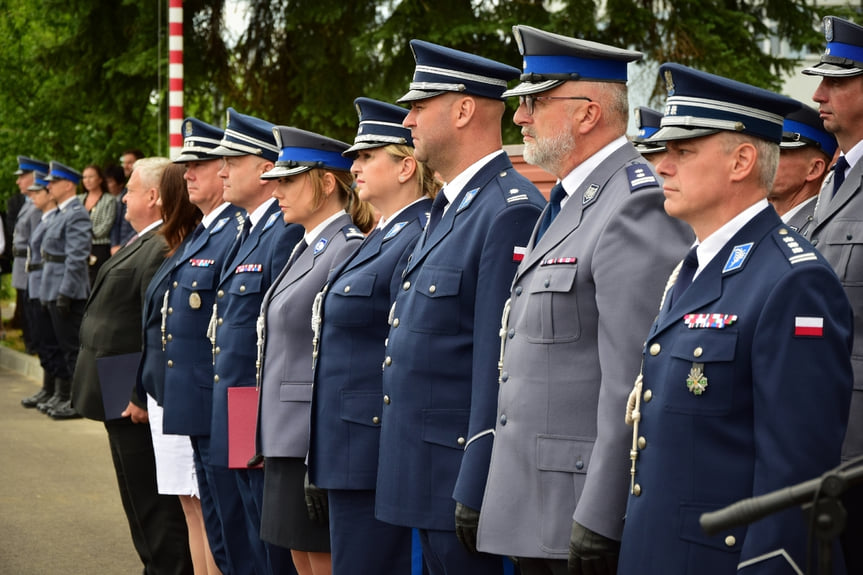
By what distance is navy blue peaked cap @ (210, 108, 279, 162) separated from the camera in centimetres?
566

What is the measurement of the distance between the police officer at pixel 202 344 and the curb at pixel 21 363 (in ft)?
31.6

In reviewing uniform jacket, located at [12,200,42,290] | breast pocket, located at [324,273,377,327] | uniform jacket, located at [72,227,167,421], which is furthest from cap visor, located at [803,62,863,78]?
uniform jacket, located at [12,200,42,290]

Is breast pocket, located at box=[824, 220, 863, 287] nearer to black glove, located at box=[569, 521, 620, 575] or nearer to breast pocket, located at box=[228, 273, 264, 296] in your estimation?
black glove, located at box=[569, 521, 620, 575]

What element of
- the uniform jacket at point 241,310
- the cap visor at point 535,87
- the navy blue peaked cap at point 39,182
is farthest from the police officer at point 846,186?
the navy blue peaked cap at point 39,182

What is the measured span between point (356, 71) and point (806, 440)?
10.4 meters

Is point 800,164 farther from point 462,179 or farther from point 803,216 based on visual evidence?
point 462,179

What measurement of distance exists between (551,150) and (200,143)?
273 centimetres

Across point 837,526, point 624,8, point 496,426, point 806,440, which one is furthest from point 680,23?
point 837,526

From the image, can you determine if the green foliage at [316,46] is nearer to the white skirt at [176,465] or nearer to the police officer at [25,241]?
the police officer at [25,241]

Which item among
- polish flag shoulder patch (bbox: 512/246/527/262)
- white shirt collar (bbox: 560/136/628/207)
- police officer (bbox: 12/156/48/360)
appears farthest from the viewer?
police officer (bbox: 12/156/48/360)

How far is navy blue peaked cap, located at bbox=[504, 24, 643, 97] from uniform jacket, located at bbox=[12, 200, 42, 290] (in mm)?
12130

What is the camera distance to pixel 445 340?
400 cm

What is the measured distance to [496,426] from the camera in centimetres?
367

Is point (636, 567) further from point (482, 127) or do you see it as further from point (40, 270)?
point (40, 270)
